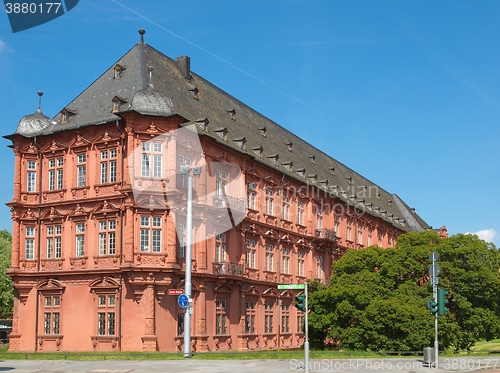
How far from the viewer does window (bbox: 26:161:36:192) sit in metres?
45.2

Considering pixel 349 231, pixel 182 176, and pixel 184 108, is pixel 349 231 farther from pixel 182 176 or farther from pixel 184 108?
pixel 182 176

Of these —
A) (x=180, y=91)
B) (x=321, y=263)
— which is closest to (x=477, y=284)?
(x=321, y=263)

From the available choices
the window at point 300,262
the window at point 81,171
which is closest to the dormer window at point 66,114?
the window at point 81,171

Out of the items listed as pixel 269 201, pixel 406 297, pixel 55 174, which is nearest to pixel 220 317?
pixel 269 201

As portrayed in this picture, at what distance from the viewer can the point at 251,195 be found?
5081 cm

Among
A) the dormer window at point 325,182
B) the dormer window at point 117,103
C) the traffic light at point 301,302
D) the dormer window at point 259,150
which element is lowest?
the traffic light at point 301,302

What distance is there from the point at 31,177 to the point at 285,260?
2242 cm

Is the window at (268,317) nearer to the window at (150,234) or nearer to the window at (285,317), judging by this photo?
the window at (285,317)

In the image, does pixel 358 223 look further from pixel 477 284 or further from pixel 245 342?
pixel 245 342

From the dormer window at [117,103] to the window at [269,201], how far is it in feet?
53.2

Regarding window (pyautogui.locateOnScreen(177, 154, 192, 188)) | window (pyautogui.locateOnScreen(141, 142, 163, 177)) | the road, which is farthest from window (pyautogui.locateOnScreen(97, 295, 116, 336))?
the road

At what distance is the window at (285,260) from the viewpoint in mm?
55750

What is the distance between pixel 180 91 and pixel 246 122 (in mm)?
11244

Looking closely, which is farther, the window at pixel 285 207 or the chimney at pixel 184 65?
the window at pixel 285 207
